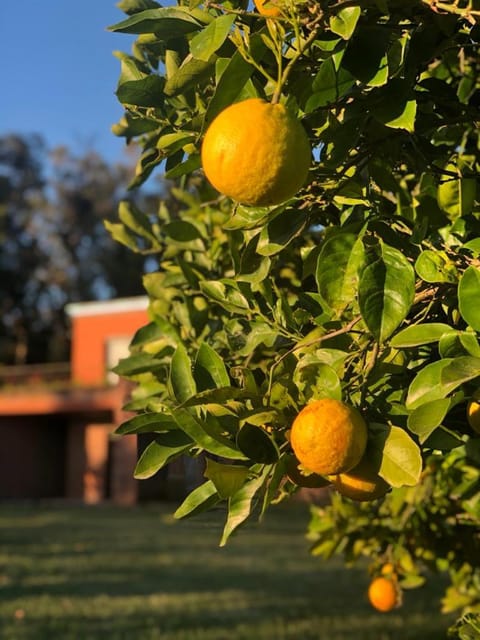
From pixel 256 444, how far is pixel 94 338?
1861cm

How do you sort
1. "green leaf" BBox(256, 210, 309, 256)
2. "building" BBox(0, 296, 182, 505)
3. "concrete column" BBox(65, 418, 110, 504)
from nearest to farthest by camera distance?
"green leaf" BBox(256, 210, 309, 256), "building" BBox(0, 296, 182, 505), "concrete column" BBox(65, 418, 110, 504)

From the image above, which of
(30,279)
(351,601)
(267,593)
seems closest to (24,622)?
(267,593)

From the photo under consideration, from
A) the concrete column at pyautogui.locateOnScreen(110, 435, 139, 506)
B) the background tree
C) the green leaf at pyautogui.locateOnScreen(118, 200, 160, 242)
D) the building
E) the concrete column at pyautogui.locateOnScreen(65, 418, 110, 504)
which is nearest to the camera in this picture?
the green leaf at pyautogui.locateOnScreen(118, 200, 160, 242)

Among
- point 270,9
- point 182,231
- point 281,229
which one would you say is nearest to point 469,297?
point 281,229

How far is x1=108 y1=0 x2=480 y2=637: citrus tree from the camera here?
905 mm

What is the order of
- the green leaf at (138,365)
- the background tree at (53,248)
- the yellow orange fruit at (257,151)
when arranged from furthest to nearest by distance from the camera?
1. the background tree at (53,248)
2. the green leaf at (138,365)
3. the yellow orange fruit at (257,151)

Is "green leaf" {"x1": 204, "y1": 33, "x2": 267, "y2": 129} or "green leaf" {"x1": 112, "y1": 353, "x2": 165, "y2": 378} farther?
"green leaf" {"x1": 112, "y1": 353, "x2": 165, "y2": 378}

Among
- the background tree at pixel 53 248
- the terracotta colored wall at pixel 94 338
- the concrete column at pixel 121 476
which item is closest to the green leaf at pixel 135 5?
the concrete column at pixel 121 476

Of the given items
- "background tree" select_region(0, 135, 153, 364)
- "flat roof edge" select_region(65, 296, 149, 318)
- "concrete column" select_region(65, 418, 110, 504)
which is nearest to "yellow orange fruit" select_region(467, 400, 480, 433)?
"flat roof edge" select_region(65, 296, 149, 318)

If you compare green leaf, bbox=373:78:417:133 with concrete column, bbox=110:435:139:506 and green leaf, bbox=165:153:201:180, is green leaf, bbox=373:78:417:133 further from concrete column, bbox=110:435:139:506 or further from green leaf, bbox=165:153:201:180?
concrete column, bbox=110:435:139:506

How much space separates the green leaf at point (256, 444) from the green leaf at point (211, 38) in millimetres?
431

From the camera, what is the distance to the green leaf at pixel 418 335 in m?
0.99

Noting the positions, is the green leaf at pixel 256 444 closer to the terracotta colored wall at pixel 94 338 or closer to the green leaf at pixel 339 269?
the green leaf at pixel 339 269

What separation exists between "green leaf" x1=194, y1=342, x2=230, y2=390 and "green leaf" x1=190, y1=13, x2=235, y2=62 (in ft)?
1.21
